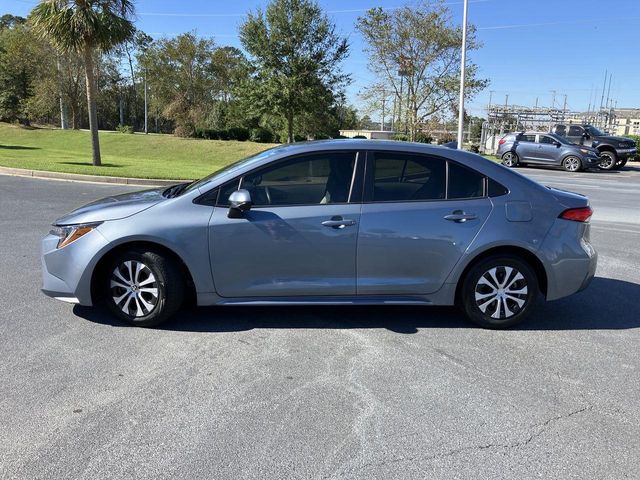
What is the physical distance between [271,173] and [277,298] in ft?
3.42

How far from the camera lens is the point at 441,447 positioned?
2.91 meters

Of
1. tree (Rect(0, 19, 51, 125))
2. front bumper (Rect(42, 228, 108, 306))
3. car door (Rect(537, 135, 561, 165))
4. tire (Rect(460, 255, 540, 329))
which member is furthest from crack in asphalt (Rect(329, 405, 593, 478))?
tree (Rect(0, 19, 51, 125))

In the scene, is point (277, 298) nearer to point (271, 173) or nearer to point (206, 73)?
point (271, 173)

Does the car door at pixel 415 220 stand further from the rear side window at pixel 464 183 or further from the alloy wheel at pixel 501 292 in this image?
the alloy wheel at pixel 501 292

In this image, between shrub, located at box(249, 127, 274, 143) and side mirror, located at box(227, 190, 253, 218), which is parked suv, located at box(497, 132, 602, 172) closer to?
shrub, located at box(249, 127, 274, 143)

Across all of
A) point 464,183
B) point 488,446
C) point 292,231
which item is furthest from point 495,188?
point 488,446

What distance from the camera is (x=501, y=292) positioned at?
180 inches

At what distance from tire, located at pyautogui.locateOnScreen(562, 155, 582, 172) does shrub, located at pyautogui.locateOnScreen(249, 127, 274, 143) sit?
26.8 meters

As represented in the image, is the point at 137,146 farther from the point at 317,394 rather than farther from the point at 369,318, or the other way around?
the point at 317,394

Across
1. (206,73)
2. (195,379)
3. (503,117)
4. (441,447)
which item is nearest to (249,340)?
(195,379)

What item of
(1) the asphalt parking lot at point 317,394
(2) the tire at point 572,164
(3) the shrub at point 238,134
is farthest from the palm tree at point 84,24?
(3) the shrub at point 238,134

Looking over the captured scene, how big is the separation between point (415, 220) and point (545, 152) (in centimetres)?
2411

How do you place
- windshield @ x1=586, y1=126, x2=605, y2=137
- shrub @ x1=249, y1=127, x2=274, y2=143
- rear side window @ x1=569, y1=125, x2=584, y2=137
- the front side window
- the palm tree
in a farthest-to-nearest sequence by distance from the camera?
shrub @ x1=249, y1=127, x2=274, y2=143 < rear side window @ x1=569, y1=125, x2=584, y2=137 < windshield @ x1=586, y1=126, x2=605, y2=137 < the palm tree < the front side window

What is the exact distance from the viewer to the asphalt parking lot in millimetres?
2770
